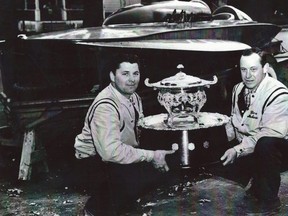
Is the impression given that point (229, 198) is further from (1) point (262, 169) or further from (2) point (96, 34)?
(2) point (96, 34)

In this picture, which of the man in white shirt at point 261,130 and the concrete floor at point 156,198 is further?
the concrete floor at point 156,198

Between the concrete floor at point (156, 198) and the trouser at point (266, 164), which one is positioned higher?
the trouser at point (266, 164)

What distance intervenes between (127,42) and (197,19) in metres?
2.47

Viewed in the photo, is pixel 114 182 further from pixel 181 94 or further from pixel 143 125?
pixel 181 94

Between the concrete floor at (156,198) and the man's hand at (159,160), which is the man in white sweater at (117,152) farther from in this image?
the concrete floor at (156,198)

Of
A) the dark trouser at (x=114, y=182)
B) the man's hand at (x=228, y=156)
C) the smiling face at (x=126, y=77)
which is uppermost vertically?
the smiling face at (x=126, y=77)

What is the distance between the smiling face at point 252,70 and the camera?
3.67 m

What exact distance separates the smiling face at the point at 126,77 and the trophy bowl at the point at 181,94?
1.20ft

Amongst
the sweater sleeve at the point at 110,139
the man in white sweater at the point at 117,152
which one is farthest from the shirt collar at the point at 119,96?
the sweater sleeve at the point at 110,139

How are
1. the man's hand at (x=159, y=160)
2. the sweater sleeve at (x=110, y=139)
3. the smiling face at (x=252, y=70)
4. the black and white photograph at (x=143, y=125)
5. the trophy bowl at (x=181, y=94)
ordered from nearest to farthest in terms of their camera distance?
the sweater sleeve at (x=110, y=139) → the man's hand at (x=159, y=160) → the black and white photograph at (x=143, y=125) → the smiling face at (x=252, y=70) → the trophy bowl at (x=181, y=94)

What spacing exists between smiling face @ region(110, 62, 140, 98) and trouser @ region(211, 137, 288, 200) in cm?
117

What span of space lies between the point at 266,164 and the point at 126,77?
137 cm

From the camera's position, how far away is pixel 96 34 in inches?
221

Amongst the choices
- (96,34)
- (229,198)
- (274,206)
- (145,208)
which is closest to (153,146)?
(145,208)
